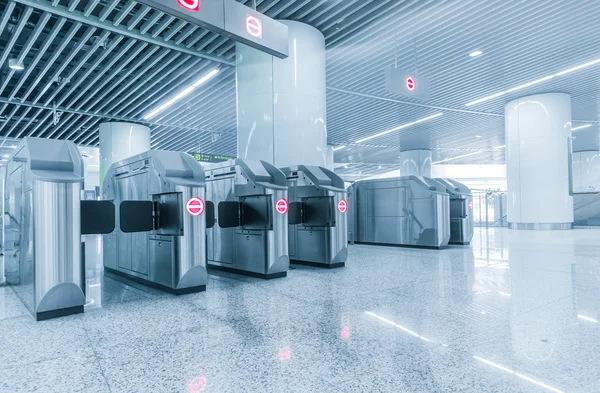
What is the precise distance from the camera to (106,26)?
6.50 m

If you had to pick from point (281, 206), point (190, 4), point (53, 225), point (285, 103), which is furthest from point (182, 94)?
point (53, 225)

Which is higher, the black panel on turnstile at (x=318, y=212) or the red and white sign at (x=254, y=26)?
the red and white sign at (x=254, y=26)

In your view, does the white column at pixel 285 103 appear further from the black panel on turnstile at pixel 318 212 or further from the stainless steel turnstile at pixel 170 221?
the stainless steel turnstile at pixel 170 221

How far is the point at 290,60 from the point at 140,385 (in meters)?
5.68

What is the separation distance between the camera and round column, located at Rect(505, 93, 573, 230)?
37.4 ft

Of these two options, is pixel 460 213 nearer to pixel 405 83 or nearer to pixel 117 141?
pixel 405 83

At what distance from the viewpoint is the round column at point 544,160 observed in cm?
1141

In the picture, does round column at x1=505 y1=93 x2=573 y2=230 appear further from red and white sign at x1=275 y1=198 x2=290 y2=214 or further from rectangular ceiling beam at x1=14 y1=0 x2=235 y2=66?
red and white sign at x1=275 y1=198 x2=290 y2=214

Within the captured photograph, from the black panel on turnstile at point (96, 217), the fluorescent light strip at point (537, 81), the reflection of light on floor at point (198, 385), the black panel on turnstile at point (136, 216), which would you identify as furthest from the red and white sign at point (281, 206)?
the fluorescent light strip at point (537, 81)

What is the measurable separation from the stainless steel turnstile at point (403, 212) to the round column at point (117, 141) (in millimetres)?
7824

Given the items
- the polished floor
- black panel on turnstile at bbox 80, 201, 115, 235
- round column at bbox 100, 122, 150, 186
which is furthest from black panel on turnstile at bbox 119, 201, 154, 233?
round column at bbox 100, 122, 150, 186

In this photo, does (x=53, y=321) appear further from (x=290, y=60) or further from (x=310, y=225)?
(x=290, y=60)

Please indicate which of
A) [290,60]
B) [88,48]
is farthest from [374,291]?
[88,48]

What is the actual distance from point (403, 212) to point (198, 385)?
22.4 ft
